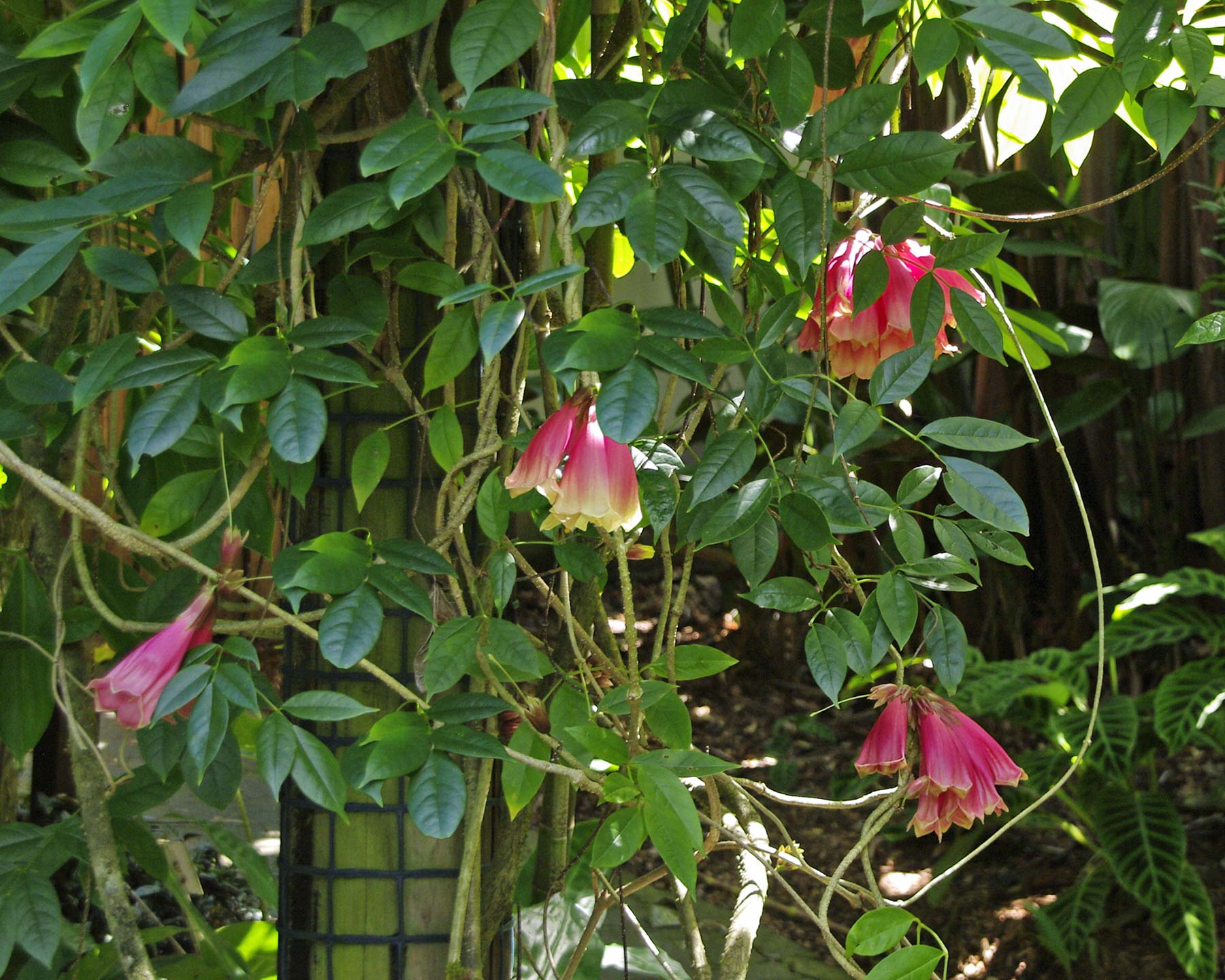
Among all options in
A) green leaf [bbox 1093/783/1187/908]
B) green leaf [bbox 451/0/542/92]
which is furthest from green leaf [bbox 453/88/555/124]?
green leaf [bbox 1093/783/1187/908]

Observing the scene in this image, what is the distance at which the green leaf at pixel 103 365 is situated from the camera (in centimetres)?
67

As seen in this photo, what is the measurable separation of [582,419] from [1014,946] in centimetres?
199

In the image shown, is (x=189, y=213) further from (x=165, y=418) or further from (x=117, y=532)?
(x=117, y=532)

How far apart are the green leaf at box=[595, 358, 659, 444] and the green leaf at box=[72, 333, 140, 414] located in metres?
0.31

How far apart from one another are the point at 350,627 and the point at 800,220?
0.34 m

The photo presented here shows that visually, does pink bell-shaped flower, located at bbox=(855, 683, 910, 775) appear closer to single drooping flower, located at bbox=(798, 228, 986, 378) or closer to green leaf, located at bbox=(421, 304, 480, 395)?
single drooping flower, located at bbox=(798, 228, 986, 378)

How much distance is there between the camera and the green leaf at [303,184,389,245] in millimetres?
642

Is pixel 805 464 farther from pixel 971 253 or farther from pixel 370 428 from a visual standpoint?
pixel 370 428

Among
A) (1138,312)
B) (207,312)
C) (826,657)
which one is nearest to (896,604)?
(826,657)

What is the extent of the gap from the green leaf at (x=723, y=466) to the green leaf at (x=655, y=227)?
134 millimetres

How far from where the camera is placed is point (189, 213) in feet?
2.06

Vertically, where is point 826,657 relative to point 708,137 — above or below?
below

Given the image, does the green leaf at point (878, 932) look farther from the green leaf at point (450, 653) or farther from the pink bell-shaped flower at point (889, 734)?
the green leaf at point (450, 653)

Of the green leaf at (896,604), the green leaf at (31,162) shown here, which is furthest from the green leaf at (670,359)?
the green leaf at (31,162)
